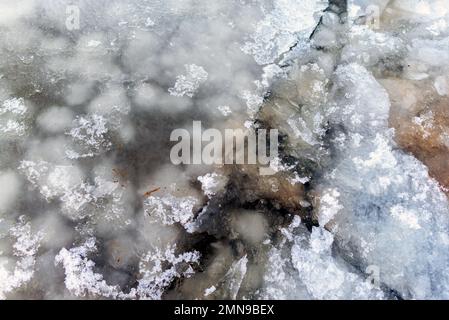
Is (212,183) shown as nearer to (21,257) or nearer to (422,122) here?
(21,257)

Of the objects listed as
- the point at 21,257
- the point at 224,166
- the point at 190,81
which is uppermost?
the point at 190,81

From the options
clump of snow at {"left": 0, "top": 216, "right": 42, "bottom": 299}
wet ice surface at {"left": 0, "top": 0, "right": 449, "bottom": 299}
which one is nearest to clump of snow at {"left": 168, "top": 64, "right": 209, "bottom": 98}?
wet ice surface at {"left": 0, "top": 0, "right": 449, "bottom": 299}

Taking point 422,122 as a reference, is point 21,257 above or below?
below

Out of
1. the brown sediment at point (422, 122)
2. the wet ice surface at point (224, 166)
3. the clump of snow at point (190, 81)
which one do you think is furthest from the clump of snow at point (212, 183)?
the brown sediment at point (422, 122)

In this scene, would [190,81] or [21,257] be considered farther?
[190,81]

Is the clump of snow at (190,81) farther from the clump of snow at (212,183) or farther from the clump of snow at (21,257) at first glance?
the clump of snow at (21,257)

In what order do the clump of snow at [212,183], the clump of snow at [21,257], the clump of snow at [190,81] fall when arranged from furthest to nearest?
the clump of snow at [190,81]
the clump of snow at [212,183]
the clump of snow at [21,257]

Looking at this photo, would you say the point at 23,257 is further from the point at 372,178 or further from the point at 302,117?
the point at 372,178

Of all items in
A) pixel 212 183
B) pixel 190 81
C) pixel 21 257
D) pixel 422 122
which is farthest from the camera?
pixel 190 81

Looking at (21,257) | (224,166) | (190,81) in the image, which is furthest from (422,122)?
(21,257)
